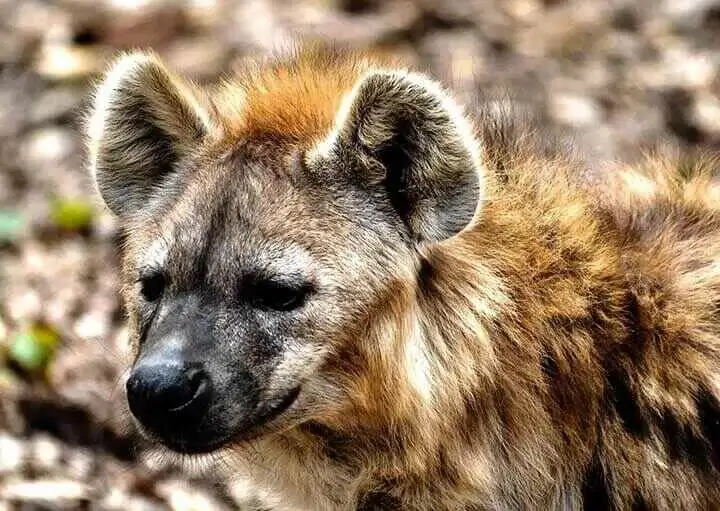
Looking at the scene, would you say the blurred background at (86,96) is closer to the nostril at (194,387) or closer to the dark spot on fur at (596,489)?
the dark spot on fur at (596,489)

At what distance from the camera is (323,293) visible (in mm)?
3863

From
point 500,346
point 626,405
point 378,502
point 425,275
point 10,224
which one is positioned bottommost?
point 10,224

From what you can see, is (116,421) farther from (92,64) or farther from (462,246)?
(92,64)

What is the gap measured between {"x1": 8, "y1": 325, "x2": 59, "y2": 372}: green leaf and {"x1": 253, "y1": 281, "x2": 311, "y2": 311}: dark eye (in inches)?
103

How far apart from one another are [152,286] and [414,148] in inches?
35.4

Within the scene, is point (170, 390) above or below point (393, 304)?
below

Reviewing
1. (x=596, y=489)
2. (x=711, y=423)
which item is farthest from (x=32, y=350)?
(x=711, y=423)

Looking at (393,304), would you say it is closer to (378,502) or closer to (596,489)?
(378,502)

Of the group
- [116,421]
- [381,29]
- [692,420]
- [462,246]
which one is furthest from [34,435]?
[381,29]

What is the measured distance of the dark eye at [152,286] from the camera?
3.92 metres

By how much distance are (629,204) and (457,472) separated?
3.78ft

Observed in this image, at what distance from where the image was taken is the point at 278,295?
12.6 ft

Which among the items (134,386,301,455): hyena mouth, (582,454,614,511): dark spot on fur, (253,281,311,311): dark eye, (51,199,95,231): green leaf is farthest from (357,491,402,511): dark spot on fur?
(51,199,95,231): green leaf

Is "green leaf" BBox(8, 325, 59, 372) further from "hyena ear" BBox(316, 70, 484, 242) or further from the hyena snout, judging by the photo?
"hyena ear" BBox(316, 70, 484, 242)
